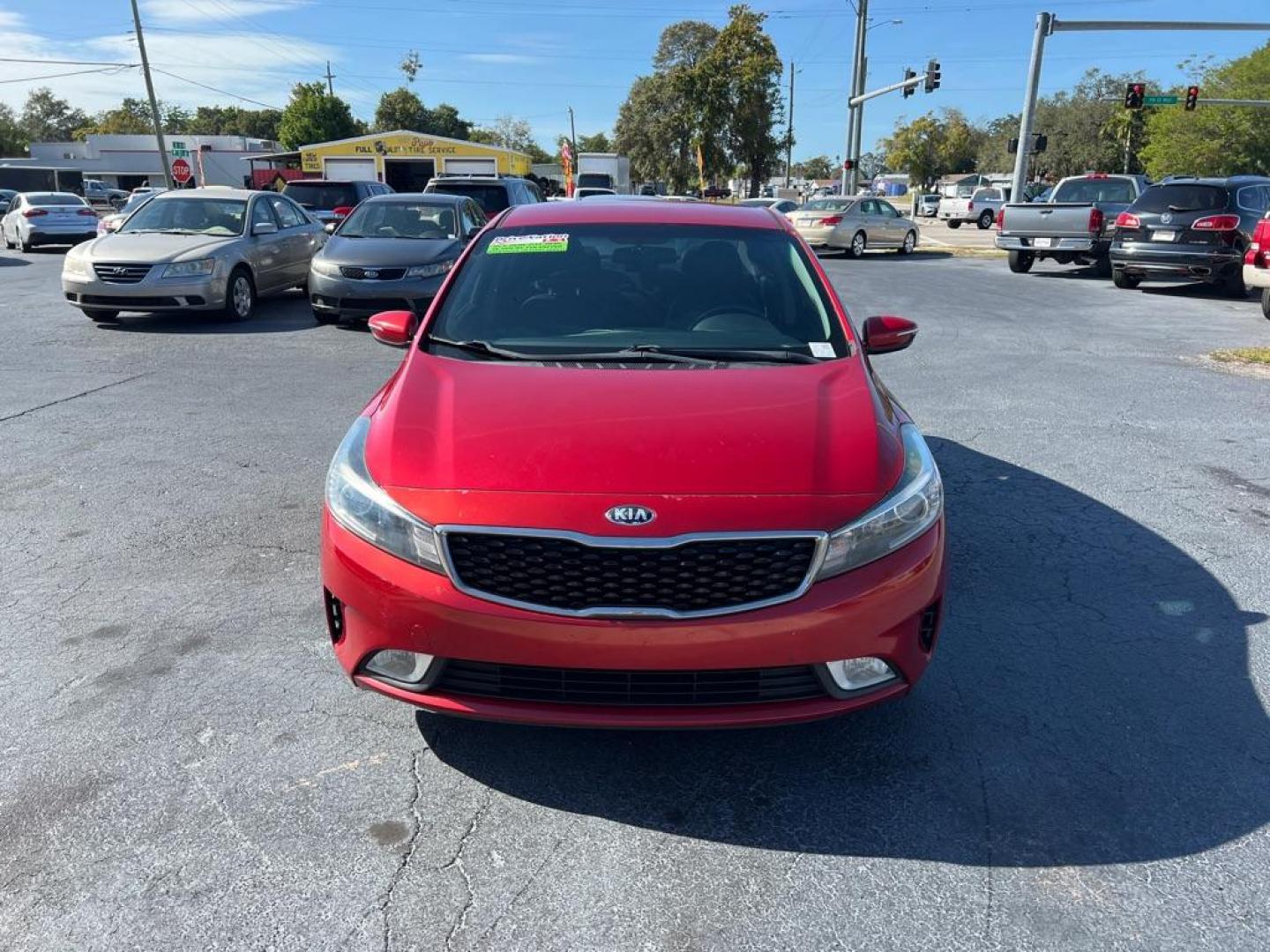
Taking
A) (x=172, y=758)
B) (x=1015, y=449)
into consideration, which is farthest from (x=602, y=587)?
(x=1015, y=449)

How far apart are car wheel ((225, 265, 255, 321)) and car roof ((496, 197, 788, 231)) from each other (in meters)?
7.96

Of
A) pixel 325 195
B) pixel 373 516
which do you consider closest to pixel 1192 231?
pixel 373 516

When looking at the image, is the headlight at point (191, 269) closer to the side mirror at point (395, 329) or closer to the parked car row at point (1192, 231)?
the side mirror at point (395, 329)

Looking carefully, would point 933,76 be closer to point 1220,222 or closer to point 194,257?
point 1220,222

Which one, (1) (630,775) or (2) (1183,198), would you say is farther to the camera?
(2) (1183,198)

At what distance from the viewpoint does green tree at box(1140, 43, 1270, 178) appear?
45.0 metres

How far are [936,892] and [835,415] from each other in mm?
1452

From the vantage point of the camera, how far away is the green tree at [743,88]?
181ft

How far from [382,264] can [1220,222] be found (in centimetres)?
1257

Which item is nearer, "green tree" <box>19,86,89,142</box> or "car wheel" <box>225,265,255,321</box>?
"car wheel" <box>225,265,255,321</box>

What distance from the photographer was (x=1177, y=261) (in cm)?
1505

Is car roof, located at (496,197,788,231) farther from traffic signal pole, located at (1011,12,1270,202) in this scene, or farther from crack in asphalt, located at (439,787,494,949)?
traffic signal pole, located at (1011,12,1270,202)

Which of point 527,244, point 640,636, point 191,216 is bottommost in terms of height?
point 640,636

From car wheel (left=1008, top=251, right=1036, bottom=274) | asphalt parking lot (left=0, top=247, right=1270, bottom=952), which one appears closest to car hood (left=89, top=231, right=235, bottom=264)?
asphalt parking lot (left=0, top=247, right=1270, bottom=952)
